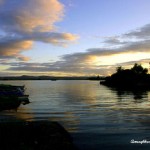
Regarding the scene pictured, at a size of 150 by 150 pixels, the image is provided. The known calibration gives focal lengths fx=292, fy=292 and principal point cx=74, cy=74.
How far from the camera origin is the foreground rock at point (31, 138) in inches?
760

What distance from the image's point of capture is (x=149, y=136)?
28.8 m

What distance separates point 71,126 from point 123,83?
163 meters

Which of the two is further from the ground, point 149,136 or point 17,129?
point 17,129

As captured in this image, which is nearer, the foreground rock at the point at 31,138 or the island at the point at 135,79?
the foreground rock at the point at 31,138

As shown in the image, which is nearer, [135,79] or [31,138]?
[31,138]

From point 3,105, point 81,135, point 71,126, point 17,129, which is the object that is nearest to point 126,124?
point 71,126

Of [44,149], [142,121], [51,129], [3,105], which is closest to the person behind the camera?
[44,149]

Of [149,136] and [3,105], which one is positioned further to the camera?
[3,105]

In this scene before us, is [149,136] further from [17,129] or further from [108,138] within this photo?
[17,129]

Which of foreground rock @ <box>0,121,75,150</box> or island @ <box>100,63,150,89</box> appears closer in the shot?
foreground rock @ <box>0,121,75,150</box>

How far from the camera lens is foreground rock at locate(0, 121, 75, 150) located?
760 inches

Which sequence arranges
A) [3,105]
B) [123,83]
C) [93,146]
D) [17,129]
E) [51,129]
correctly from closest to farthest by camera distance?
[17,129] < [51,129] < [93,146] < [3,105] < [123,83]

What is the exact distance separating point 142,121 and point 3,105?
26.0 meters

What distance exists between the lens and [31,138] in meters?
20.8
